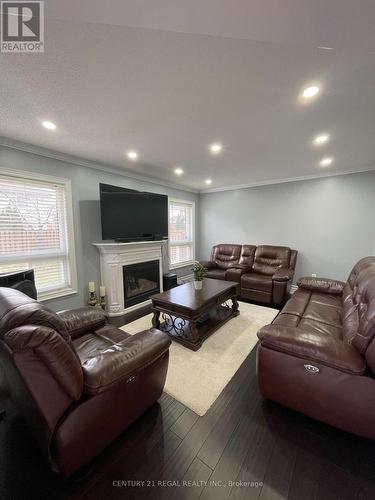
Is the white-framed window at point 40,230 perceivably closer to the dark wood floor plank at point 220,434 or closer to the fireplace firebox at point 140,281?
the fireplace firebox at point 140,281

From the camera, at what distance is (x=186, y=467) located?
1146 mm

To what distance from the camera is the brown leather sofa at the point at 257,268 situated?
356 centimetres

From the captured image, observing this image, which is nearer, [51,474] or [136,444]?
[51,474]

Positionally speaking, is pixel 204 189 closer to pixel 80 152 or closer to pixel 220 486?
pixel 80 152

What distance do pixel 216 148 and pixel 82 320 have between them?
2.64 m

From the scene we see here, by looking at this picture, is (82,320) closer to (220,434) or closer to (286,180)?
(220,434)

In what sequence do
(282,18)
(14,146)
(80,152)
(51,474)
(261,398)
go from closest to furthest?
(282,18) → (51,474) → (261,398) → (14,146) → (80,152)

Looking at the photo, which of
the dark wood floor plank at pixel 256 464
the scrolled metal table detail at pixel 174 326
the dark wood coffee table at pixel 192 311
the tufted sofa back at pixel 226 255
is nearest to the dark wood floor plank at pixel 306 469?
the dark wood floor plank at pixel 256 464

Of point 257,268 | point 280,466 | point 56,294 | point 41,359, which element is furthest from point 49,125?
point 257,268

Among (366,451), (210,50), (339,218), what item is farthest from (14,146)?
(339,218)

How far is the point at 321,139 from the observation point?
2.44 m

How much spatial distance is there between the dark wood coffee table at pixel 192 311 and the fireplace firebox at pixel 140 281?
907mm

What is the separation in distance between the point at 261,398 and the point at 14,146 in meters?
3.87

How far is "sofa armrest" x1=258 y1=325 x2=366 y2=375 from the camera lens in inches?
47.5
